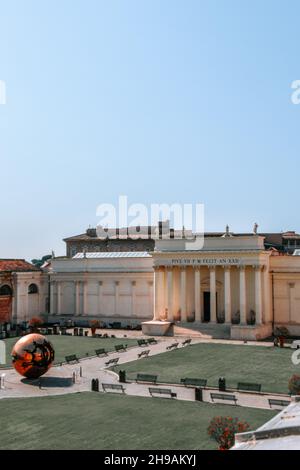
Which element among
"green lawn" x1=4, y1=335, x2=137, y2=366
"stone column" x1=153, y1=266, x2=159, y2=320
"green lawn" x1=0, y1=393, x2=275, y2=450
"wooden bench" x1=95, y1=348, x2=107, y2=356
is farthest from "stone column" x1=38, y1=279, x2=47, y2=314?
"green lawn" x1=0, y1=393, x2=275, y2=450

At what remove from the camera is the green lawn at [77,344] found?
44959 mm

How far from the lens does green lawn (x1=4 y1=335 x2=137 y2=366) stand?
4496 centimetres

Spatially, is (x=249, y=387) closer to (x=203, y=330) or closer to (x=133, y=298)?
(x=203, y=330)

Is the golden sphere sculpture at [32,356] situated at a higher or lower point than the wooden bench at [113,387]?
higher

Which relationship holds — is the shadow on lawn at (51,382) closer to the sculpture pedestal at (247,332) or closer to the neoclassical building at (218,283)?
the sculpture pedestal at (247,332)

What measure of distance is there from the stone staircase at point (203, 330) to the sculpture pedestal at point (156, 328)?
102 centimetres

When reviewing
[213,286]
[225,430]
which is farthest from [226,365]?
[225,430]

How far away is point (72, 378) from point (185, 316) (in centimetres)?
2613

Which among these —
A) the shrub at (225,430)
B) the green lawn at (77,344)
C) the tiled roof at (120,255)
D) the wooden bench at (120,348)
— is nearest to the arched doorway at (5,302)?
the green lawn at (77,344)

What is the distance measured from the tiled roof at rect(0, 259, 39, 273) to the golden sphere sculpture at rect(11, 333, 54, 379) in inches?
1286

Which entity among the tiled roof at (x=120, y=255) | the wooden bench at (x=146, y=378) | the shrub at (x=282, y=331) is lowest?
the shrub at (x=282, y=331)
